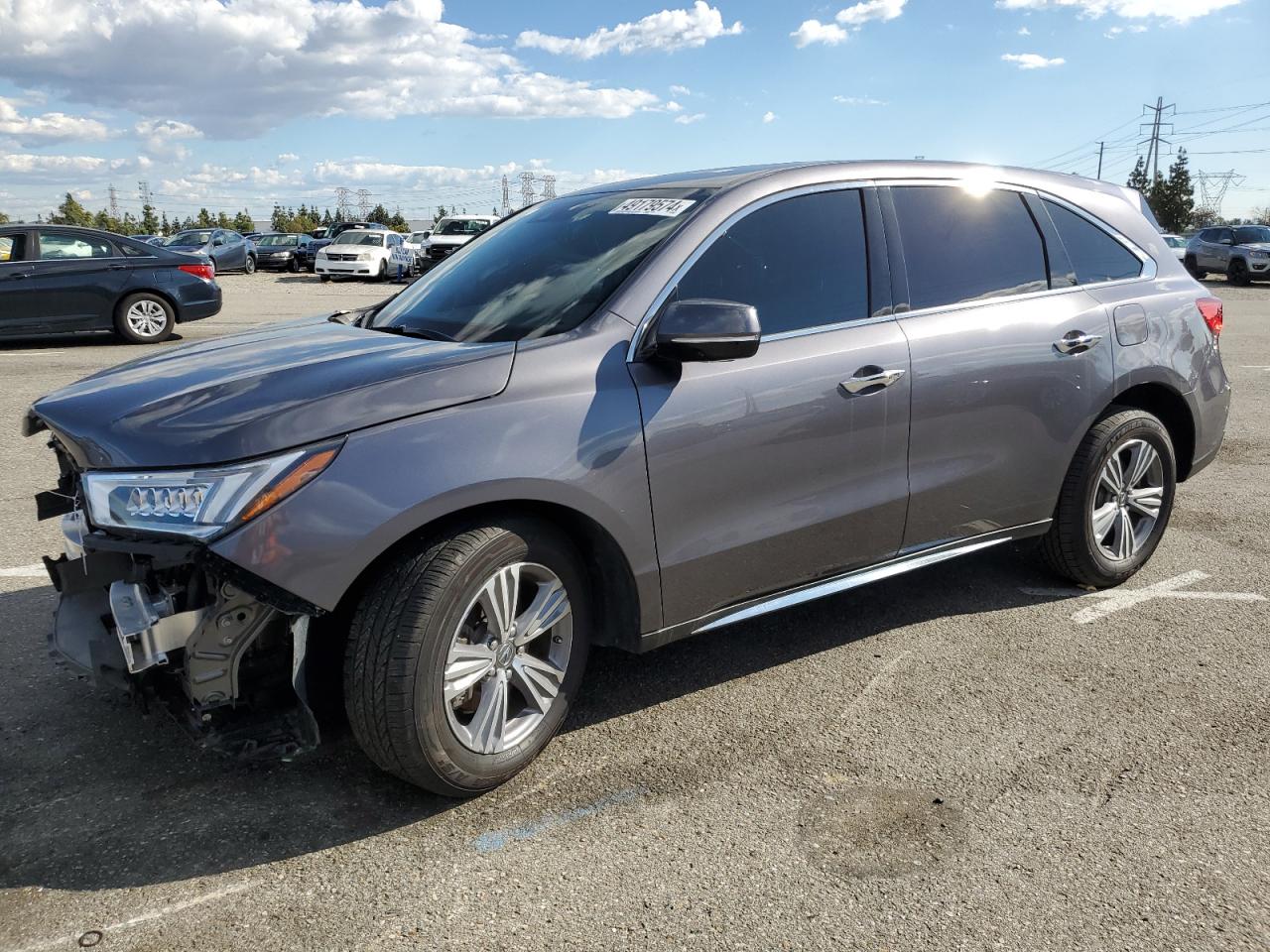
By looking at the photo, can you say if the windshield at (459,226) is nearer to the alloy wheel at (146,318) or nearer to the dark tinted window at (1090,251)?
the alloy wheel at (146,318)

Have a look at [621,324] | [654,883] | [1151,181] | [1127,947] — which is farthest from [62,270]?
[1151,181]

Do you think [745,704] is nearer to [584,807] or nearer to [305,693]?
[584,807]

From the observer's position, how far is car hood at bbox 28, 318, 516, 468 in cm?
261

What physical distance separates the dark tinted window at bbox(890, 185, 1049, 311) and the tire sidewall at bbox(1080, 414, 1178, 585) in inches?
29.0

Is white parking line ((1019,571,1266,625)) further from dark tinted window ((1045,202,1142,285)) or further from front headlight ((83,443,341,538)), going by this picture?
front headlight ((83,443,341,538))

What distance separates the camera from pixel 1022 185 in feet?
14.0

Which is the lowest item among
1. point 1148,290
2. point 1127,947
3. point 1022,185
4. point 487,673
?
point 1127,947

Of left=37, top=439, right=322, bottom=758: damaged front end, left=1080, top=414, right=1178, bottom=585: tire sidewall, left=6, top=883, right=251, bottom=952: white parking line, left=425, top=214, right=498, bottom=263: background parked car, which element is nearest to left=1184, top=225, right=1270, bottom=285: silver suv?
left=425, top=214, right=498, bottom=263: background parked car

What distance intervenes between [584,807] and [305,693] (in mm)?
839

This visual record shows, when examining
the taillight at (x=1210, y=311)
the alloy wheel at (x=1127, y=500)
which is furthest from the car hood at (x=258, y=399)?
the taillight at (x=1210, y=311)

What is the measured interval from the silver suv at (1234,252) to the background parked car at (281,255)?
3018 cm

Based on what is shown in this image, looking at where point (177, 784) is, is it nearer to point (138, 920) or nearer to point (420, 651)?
point (138, 920)

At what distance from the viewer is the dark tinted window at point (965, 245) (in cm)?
380

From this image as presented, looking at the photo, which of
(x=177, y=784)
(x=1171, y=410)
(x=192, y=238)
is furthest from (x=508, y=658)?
(x=192, y=238)
